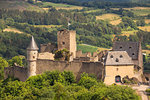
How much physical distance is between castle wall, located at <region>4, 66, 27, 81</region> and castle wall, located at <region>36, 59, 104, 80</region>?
346cm

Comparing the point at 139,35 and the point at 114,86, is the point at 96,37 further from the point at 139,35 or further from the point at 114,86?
the point at 114,86

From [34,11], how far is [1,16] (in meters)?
14.8

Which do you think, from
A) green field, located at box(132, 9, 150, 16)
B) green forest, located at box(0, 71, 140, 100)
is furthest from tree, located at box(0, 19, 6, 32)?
green forest, located at box(0, 71, 140, 100)

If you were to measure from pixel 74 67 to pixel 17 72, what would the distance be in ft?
40.2

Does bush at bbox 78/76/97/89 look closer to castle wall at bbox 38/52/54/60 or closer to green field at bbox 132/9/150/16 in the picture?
castle wall at bbox 38/52/54/60

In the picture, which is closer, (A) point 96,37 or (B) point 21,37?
(B) point 21,37

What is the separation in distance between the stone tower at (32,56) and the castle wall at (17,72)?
2.47 metres

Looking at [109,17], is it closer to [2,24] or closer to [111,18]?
[111,18]

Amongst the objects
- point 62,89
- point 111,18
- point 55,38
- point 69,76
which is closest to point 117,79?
point 69,76

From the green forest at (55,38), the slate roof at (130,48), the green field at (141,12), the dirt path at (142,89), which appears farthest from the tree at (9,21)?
the dirt path at (142,89)

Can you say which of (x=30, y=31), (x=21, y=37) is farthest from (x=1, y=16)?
(x=21, y=37)

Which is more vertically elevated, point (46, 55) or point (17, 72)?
point (46, 55)

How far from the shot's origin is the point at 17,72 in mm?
74062

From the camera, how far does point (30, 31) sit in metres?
155
